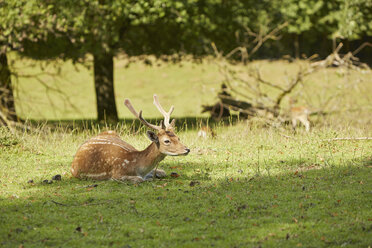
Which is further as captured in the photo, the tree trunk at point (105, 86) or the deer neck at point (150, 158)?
the tree trunk at point (105, 86)

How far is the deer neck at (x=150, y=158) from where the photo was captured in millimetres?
8438

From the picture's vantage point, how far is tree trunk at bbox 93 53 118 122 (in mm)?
19984

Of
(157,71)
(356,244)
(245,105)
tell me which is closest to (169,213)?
(356,244)

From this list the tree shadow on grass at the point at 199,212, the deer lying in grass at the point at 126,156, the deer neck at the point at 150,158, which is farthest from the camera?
the deer neck at the point at 150,158

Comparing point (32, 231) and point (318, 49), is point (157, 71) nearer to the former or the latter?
point (318, 49)

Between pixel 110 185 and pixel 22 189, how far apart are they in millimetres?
1303

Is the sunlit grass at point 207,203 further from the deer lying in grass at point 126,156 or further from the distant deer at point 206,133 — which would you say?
the distant deer at point 206,133

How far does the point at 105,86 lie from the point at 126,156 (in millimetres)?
11620

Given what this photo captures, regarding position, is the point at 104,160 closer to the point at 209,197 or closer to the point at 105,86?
the point at 209,197

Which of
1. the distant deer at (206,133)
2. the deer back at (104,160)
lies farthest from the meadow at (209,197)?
the distant deer at (206,133)

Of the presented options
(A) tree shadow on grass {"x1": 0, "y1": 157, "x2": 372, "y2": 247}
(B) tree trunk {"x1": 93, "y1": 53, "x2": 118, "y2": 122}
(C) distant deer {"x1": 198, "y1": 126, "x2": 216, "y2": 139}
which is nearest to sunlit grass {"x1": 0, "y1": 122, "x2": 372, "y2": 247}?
(A) tree shadow on grass {"x1": 0, "y1": 157, "x2": 372, "y2": 247}

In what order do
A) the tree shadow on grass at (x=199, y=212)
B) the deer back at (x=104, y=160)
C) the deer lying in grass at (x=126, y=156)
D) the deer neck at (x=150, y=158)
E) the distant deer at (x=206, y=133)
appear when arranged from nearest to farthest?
the tree shadow on grass at (x=199, y=212)
the deer lying in grass at (x=126, y=156)
the deer neck at (x=150, y=158)
the deer back at (x=104, y=160)
the distant deer at (x=206, y=133)

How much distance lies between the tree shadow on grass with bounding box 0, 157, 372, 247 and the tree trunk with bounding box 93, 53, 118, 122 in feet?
37.6

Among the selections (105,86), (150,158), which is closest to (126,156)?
(150,158)
